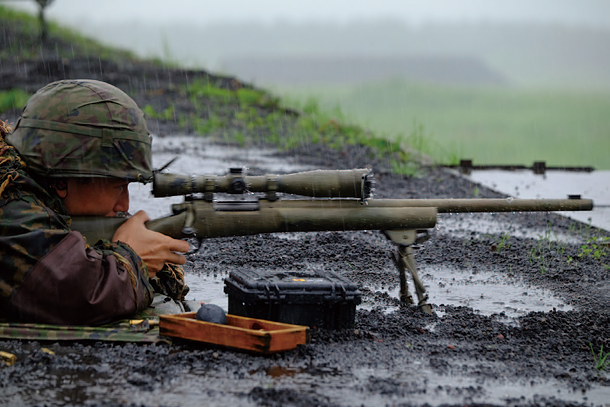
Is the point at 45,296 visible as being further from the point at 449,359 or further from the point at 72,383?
the point at 449,359

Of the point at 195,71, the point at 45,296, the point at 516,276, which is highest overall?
the point at 195,71

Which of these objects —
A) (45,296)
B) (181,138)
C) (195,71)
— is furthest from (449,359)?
(195,71)

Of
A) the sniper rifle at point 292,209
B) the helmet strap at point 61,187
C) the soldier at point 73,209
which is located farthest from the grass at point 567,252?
the helmet strap at point 61,187

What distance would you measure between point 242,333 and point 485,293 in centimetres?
243

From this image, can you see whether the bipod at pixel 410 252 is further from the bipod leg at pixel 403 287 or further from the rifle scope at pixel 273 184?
the rifle scope at pixel 273 184

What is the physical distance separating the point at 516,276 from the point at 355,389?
3.09 m

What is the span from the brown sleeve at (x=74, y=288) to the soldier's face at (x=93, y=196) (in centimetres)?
32

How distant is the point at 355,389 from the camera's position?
3430 mm

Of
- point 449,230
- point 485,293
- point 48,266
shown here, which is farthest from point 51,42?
point 48,266

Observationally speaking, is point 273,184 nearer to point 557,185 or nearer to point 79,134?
point 79,134

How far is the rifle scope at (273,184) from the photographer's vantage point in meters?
4.30

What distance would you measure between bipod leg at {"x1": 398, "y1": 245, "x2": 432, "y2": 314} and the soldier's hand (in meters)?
1.47

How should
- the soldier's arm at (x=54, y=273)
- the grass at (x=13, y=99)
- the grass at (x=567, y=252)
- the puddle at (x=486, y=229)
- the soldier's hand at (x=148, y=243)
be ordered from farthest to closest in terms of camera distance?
1. the grass at (x=13, y=99)
2. the puddle at (x=486, y=229)
3. the grass at (x=567, y=252)
4. the soldier's hand at (x=148, y=243)
5. the soldier's arm at (x=54, y=273)

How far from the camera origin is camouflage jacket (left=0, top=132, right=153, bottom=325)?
3715 mm
